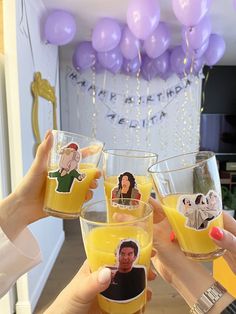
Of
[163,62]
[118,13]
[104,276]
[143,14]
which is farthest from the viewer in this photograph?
[163,62]

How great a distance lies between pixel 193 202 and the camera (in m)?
0.65

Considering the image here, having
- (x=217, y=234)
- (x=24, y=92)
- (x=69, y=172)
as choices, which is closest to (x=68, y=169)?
(x=69, y=172)

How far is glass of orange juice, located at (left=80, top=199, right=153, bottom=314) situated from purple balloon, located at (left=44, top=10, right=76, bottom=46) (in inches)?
95.8

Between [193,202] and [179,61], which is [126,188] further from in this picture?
[179,61]

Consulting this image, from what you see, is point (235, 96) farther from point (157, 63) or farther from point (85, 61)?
point (85, 61)

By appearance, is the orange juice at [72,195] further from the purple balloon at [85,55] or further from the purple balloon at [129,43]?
the purple balloon at [85,55]

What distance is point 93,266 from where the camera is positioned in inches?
23.6

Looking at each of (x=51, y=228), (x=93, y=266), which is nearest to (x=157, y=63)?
(x=51, y=228)

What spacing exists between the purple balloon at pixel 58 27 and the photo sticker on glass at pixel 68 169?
220 cm

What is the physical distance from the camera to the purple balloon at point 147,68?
12.4 feet

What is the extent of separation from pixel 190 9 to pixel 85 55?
1597mm

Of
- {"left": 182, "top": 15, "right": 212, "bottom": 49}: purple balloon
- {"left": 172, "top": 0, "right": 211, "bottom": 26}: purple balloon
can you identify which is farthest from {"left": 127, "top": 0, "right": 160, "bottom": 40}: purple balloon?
{"left": 182, "top": 15, "right": 212, "bottom": 49}: purple balloon

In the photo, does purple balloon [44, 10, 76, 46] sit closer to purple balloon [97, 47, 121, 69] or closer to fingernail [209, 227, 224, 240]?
purple balloon [97, 47, 121, 69]

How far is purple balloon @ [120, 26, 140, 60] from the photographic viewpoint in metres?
2.97
